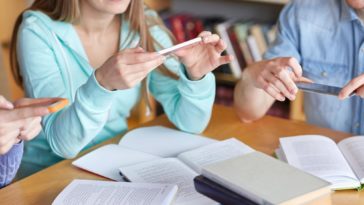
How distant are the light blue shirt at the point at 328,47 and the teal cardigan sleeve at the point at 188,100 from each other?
0.87 feet

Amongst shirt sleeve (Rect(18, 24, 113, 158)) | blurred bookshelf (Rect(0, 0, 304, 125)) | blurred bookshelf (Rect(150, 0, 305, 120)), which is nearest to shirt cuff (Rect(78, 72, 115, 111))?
shirt sleeve (Rect(18, 24, 113, 158))

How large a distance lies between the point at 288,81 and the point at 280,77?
27mm

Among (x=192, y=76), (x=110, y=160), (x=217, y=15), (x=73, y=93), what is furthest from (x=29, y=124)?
(x=217, y=15)

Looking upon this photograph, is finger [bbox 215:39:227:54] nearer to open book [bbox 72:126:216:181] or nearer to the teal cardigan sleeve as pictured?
the teal cardigan sleeve

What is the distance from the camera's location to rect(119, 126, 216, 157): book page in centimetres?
144

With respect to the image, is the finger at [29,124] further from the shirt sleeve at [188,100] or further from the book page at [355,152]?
the book page at [355,152]

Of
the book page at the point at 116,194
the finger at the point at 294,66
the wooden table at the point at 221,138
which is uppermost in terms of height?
the finger at the point at 294,66

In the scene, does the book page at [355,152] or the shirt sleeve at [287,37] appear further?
the shirt sleeve at [287,37]

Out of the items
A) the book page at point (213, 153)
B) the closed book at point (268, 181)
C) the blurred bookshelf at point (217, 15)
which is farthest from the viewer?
the blurred bookshelf at point (217, 15)

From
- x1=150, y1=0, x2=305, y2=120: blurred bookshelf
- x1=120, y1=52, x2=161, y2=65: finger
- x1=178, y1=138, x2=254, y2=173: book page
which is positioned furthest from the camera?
x1=150, y1=0, x2=305, y2=120: blurred bookshelf

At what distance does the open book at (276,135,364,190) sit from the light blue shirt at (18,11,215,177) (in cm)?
28

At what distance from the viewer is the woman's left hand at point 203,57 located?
4.67ft

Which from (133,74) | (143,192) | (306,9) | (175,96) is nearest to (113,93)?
(133,74)

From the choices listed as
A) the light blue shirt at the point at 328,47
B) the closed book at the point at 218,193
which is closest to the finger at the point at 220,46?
the light blue shirt at the point at 328,47
